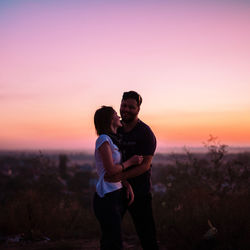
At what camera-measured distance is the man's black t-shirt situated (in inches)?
159

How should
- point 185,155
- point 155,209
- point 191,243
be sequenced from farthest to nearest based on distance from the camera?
point 185,155
point 155,209
point 191,243

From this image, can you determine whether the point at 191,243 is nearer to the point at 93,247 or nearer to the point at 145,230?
the point at 93,247

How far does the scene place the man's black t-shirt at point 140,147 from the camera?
4035mm

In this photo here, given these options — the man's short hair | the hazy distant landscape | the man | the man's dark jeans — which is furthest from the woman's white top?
the hazy distant landscape

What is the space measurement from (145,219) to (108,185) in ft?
3.10

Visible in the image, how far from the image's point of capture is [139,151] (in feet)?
13.3

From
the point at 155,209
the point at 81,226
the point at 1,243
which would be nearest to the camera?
the point at 1,243

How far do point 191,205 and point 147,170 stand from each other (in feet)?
15.3

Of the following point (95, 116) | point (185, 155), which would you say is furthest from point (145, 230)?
point (185, 155)

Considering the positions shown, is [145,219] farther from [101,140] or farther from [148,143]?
[101,140]

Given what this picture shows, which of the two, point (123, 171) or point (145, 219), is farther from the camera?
point (145, 219)

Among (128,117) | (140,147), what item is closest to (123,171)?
(140,147)

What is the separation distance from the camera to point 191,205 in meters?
8.38

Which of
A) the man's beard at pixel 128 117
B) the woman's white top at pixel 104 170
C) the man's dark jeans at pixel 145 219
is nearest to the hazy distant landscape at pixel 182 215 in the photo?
the man's dark jeans at pixel 145 219
